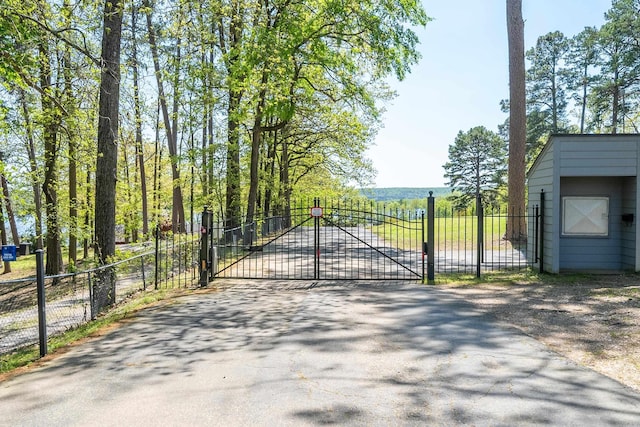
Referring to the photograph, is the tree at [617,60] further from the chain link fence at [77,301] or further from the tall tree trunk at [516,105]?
the chain link fence at [77,301]

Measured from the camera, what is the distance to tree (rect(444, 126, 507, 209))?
222ft

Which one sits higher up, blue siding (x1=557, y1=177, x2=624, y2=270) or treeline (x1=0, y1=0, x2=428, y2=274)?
treeline (x1=0, y1=0, x2=428, y2=274)

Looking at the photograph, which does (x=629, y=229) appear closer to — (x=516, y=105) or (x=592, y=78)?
(x=516, y=105)

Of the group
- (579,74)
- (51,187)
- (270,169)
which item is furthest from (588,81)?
(51,187)

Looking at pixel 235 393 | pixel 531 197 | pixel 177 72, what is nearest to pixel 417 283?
pixel 531 197

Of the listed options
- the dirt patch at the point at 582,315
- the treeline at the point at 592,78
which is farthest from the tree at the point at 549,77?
the dirt patch at the point at 582,315

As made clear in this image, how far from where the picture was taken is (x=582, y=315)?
24.9 feet

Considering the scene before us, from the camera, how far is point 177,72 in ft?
64.2

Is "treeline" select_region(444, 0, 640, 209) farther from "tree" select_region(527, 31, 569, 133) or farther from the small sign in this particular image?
the small sign

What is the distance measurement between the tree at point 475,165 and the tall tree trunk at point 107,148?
62423mm

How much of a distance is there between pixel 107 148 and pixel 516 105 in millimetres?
13785

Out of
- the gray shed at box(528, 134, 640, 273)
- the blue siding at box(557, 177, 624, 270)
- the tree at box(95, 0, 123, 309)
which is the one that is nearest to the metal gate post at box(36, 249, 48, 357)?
the tree at box(95, 0, 123, 309)

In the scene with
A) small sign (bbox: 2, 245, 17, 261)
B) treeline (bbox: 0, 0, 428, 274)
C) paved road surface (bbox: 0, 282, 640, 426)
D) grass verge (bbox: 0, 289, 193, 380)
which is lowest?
grass verge (bbox: 0, 289, 193, 380)

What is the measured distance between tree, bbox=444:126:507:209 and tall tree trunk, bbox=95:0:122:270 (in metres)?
62.4
